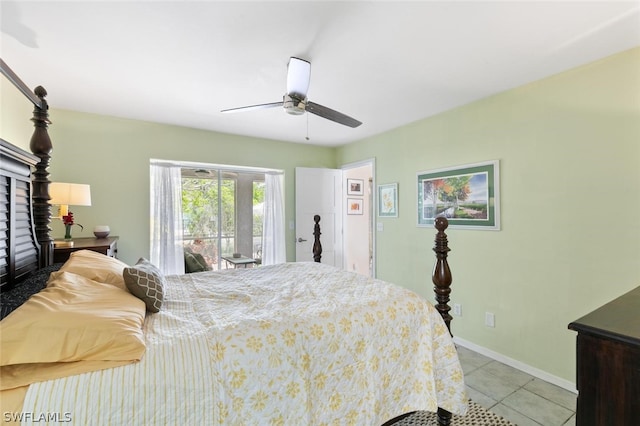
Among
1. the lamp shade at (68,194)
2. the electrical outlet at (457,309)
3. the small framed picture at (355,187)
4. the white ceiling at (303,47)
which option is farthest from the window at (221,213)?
the electrical outlet at (457,309)

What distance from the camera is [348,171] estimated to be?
504 centimetres

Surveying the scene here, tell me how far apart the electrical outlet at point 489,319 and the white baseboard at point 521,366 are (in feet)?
0.86

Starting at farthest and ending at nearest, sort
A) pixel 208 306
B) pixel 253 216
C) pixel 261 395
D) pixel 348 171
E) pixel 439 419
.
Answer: pixel 348 171 < pixel 253 216 < pixel 439 419 < pixel 208 306 < pixel 261 395

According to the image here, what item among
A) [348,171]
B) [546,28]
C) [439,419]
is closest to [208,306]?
[439,419]

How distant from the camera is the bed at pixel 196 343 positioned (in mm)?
938

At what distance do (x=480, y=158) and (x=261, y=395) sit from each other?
2.88 metres

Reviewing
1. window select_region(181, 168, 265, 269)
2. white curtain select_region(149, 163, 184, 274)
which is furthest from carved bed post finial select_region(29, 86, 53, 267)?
window select_region(181, 168, 265, 269)

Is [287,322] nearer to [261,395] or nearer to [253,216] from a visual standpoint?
[261,395]

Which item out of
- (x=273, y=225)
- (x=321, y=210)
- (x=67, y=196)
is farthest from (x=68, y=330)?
(x=321, y=210)

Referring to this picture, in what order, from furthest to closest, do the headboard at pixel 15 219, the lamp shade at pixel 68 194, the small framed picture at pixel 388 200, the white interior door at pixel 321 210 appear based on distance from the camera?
1. the white interior door at pixel 321 210
2. the small framed picture at pixel 388 200
3. the lamp shade at pixel 68 194
4. the headboard at pixel 15 219

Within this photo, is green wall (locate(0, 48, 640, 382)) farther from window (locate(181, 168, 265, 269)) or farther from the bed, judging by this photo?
the bed

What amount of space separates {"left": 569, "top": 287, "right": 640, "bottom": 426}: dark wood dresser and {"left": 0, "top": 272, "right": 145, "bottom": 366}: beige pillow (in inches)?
62.1

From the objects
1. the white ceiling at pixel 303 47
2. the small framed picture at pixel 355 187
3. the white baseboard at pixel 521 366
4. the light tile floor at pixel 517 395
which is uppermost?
the white ceiling at pixel 303 47

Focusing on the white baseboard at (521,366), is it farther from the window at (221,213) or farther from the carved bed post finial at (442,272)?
the window at (221,213)
